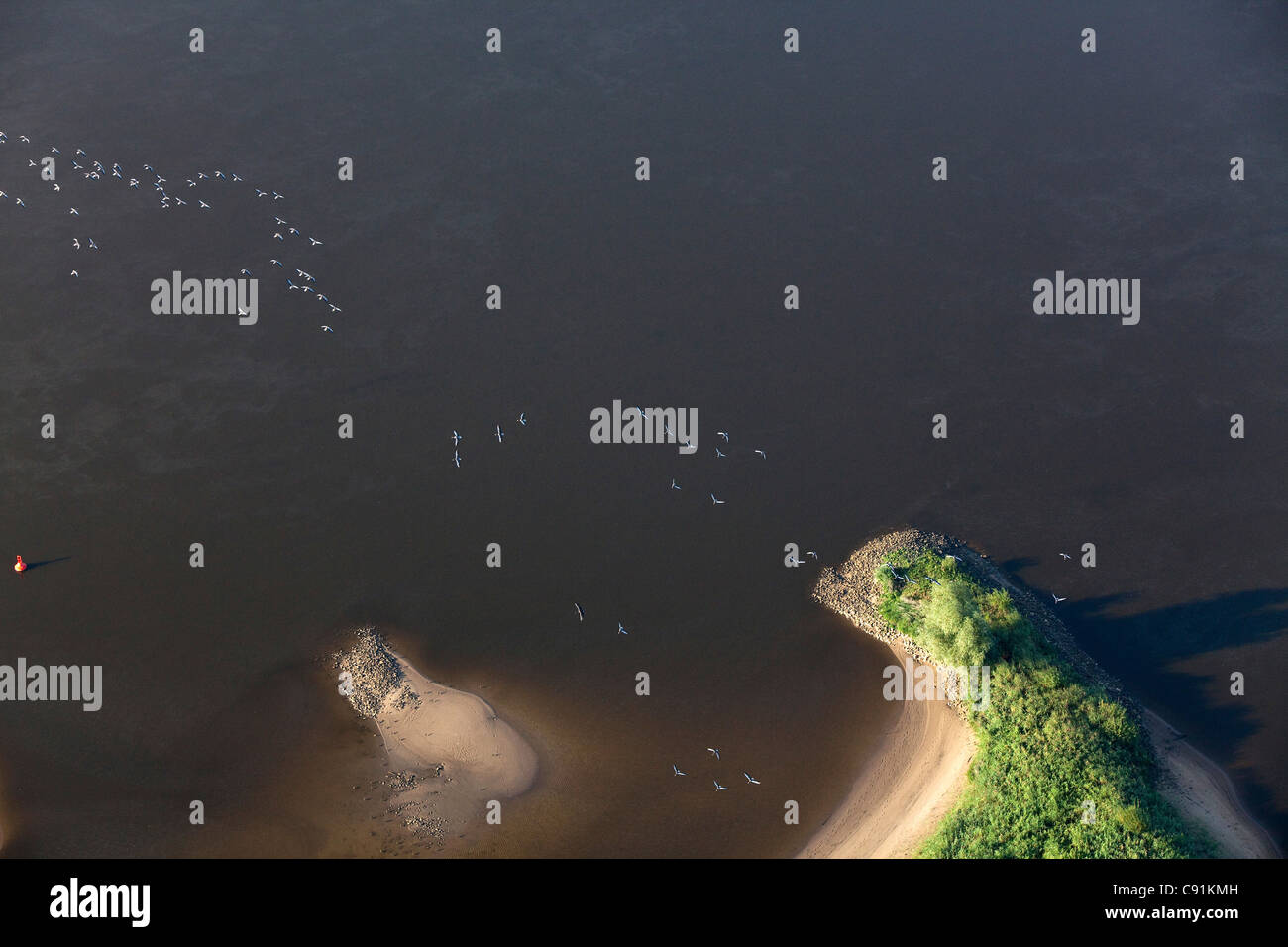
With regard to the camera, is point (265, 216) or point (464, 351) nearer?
point (464, 351)

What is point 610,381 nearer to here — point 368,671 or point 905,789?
point 368,671

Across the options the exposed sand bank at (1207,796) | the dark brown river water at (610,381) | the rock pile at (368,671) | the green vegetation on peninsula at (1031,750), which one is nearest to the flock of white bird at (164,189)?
the dark brown river water at (610,381)

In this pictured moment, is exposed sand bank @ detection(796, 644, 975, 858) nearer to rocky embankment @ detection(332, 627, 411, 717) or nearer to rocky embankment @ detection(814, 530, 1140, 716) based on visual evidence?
rocky embankment @ detection(814, 530, 1140, 716)

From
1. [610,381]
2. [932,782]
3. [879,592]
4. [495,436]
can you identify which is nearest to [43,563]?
[495,436]

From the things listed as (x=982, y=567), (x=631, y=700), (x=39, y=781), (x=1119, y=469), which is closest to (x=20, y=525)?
(x=39, y=781)

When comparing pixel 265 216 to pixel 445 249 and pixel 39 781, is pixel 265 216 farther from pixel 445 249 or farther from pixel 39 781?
pixel 39 781

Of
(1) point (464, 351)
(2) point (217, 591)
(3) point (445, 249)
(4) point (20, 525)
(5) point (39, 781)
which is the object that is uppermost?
(3) point (445, 249)

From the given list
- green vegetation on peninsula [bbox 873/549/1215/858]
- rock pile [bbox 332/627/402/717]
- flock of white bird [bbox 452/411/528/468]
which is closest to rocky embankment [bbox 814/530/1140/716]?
green vegetation on peninsula [bbox 873/549/1215/858]

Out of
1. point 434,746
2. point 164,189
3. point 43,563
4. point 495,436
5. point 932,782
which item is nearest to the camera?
point 932,782
